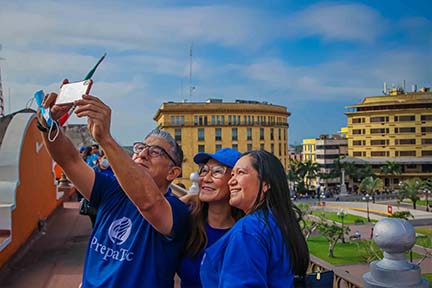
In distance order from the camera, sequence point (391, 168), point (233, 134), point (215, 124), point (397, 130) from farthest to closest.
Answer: point (397, 130) < point (391, 168) < point (233, 134) < point (215, 124)

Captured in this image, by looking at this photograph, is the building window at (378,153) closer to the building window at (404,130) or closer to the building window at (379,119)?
the building window at (404,130)

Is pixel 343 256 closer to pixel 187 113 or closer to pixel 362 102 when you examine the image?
pixel 187 113

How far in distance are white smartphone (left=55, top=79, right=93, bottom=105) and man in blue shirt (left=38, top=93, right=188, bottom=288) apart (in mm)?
50

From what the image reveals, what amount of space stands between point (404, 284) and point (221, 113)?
50.4 metres

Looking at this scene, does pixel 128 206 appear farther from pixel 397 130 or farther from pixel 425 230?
pixel 397 130

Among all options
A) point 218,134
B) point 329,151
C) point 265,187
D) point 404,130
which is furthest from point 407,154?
point 265,187

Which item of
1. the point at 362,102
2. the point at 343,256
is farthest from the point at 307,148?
the point at 343,256

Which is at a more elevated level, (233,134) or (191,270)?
(233,134)

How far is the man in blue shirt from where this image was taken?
189cm

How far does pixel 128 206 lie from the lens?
2.20 m

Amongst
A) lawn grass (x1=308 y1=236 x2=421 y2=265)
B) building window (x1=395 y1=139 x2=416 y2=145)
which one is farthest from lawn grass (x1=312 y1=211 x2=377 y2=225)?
building window (x1=395 y1=139 x2=416 y2=145)

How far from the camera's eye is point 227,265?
1670 mm

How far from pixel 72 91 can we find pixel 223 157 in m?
0.83

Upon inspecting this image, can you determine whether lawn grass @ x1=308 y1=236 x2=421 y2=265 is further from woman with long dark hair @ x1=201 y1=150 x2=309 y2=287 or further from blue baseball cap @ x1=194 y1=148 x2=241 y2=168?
woman with long dark hair @ x1=201 y1=150 x2=309 y2=287
